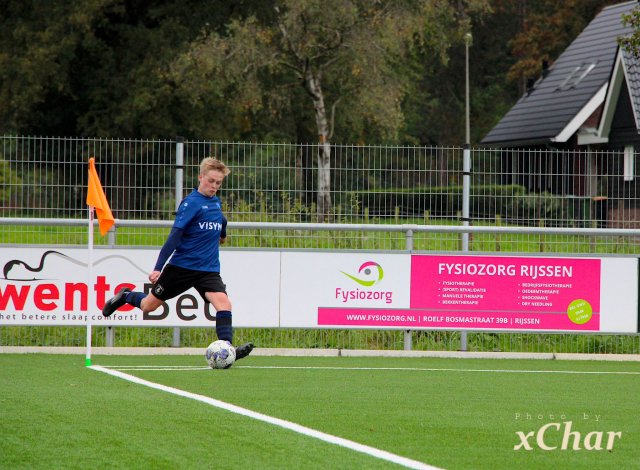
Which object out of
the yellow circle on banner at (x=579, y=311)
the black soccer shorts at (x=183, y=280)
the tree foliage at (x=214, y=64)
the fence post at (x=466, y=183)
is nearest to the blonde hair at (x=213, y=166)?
the black soccer shorts at (x=183, y=280)

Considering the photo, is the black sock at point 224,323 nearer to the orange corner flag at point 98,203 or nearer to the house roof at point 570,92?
the orange corner flag at point 98,203

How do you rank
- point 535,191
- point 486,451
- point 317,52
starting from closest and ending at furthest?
point 486,451 < point 535,191 < point 317,52

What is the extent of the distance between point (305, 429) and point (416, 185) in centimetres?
829

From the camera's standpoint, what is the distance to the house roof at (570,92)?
38.8 metres

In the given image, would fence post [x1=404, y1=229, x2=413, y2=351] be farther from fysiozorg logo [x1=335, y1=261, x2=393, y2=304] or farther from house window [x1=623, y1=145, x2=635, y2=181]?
house window [x1=623, y1=145, x2=635, y2=181]

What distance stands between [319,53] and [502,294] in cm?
2607

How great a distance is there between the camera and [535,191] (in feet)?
50.2

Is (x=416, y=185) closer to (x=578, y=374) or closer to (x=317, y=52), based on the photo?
(x=578, y=374)

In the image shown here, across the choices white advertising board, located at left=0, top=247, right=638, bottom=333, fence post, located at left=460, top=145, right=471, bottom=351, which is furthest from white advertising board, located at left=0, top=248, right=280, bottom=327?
fence post, located at left=460, top=145, right=471, bottom=351

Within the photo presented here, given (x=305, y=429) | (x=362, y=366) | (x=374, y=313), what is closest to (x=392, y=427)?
(x=305, y=429)

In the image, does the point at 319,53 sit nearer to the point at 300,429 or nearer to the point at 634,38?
the point at 634,38

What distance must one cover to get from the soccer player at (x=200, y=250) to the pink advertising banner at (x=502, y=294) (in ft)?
11.4

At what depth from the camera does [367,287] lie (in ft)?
44.3

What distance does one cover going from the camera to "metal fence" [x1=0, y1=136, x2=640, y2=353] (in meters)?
13.9
